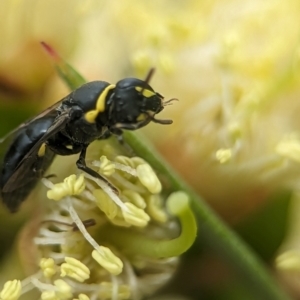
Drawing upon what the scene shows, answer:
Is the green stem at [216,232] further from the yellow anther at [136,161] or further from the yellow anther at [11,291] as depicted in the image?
the yellow anther at [11,291]

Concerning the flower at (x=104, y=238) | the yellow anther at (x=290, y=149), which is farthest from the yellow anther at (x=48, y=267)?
the yellow anther at (x=290, y=149)

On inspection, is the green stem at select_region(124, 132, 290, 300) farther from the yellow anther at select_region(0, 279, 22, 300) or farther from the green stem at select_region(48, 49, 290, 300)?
the yellow anther at select_region(0, 279, 22, 300)

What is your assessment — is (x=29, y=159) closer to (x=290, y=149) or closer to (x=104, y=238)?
(x=104, y=238)

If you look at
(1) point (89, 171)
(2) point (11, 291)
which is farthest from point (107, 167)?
(2) point (11, 291)

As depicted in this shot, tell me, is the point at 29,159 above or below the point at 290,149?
above

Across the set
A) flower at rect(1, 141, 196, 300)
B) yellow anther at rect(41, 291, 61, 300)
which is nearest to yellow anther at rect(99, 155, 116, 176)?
flower at rect(1, 141, 196, 300)
